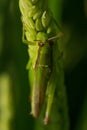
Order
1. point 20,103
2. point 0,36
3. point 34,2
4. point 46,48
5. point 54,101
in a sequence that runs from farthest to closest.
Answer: point 0,36 < point 20,103 < point 54,101 < point 46,48 < point 34,2

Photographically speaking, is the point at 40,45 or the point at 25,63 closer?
the point at 40,45

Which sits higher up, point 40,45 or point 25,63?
point 40,45

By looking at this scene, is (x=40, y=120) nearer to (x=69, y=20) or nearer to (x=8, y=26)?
(x=8, y=26)

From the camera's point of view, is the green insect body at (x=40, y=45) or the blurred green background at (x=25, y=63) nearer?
the green insect body at (x=40, y=45)

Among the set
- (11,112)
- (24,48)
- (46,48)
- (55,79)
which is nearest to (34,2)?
(46,48)

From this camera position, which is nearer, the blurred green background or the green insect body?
the green insect body
